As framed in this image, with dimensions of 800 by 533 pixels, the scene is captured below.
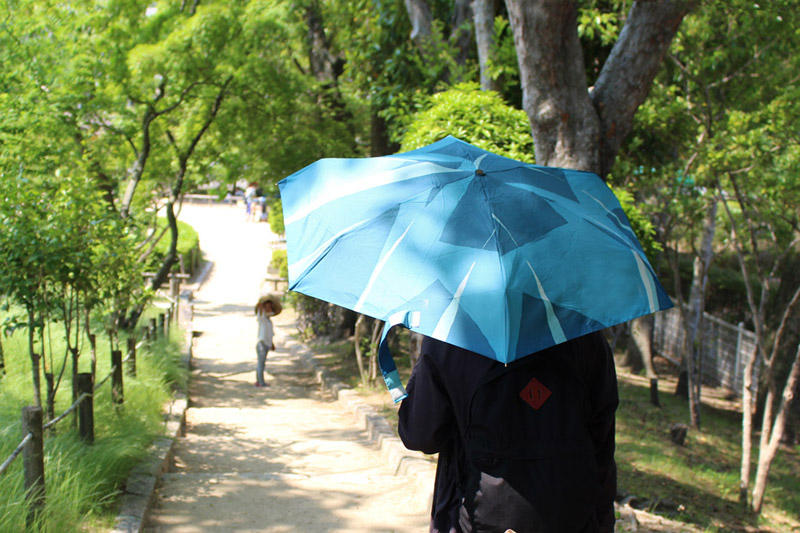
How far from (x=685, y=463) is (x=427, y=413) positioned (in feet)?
28.5

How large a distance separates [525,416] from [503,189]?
778 millimetres

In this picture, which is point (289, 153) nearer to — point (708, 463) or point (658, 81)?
point (658, 81)

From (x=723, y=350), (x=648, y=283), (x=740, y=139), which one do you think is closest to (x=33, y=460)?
(x=648, y=283)

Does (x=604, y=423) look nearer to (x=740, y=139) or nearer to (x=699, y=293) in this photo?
(x=740, y=139)

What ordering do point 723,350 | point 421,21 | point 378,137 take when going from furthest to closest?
Answer: point 723,350 → point 378,137 → point 421,21

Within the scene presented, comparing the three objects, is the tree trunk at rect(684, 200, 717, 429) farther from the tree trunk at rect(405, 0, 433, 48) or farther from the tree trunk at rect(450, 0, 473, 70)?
the tree trunk at rect(405, 0, 433, 48)

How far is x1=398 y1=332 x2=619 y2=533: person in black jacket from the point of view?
2389 mm

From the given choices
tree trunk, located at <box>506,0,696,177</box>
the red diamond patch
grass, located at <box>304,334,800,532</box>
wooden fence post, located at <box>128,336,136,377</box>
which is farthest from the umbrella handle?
wooden fence post, located at <box>128,336,136,377</box>

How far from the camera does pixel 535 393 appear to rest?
7.93 feet

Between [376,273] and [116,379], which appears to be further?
[116,379]

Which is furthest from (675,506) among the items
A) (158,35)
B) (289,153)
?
(158,35)

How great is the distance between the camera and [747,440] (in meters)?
8.91

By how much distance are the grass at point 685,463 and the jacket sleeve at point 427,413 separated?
17.2 feet

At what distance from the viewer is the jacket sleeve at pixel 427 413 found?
2475mm
